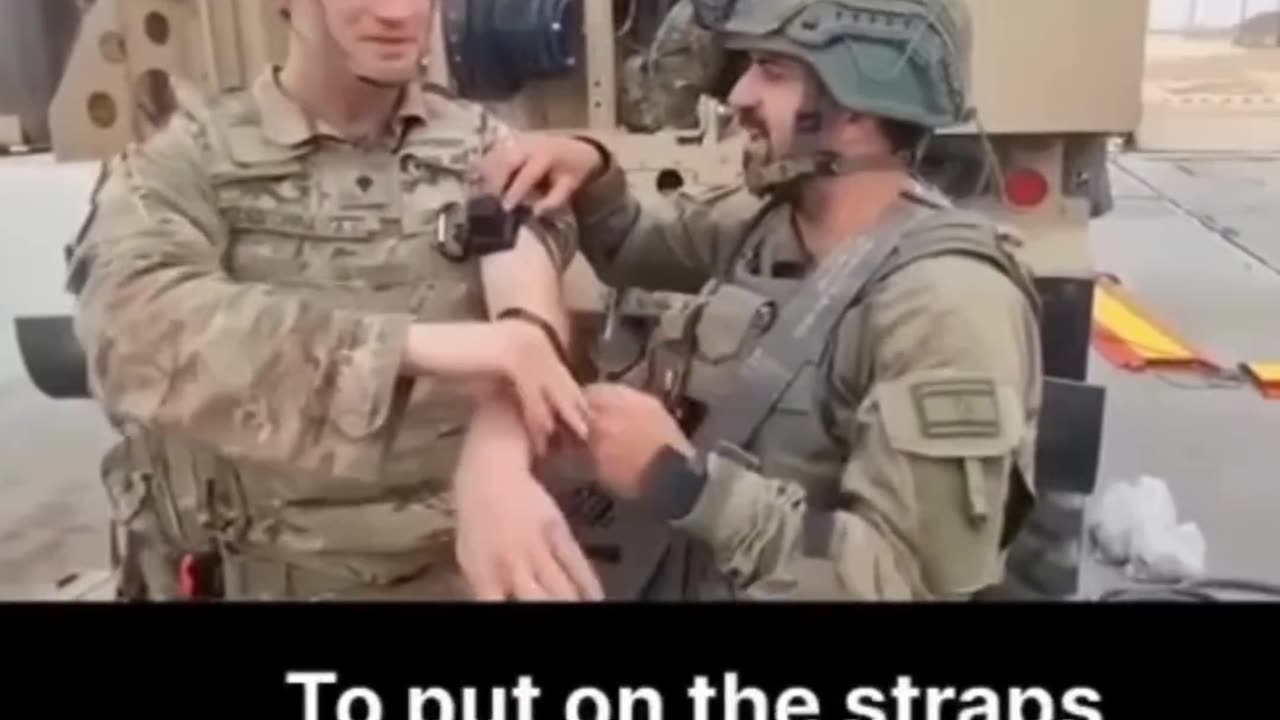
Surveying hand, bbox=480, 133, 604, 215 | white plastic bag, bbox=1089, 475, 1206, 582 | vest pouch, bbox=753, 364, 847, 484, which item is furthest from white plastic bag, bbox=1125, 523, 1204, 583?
hand, bbox=480, 133, 604, 215

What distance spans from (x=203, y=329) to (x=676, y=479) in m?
0.30

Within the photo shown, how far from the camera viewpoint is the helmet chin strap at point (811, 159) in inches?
38.1

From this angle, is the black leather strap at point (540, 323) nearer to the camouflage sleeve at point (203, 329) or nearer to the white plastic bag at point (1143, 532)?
the camouflage sleeve at point (203, 329)

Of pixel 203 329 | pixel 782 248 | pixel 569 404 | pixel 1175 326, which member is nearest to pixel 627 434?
A: pixel 569 404

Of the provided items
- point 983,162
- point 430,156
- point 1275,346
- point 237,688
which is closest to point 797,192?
point 983,162

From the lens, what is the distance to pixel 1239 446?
1061 mm

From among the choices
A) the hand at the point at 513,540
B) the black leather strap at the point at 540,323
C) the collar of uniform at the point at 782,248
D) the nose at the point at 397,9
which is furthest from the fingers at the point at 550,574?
the nose at the point at 397,9

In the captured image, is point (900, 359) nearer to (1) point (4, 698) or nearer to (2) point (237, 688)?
(2) point (237, 688)

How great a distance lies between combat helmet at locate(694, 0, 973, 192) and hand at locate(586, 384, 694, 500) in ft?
0.52

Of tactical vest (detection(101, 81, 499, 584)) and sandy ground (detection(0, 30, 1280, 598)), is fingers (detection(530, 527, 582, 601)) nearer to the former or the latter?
tactical vest (detection(101, 81, 499, 584))

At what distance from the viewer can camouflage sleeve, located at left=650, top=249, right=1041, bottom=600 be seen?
37.5 inches

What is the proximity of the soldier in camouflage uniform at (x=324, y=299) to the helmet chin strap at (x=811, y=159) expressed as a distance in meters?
0.13

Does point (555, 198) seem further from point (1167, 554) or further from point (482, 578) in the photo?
point (1167, 554)

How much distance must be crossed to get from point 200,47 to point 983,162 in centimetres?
49
